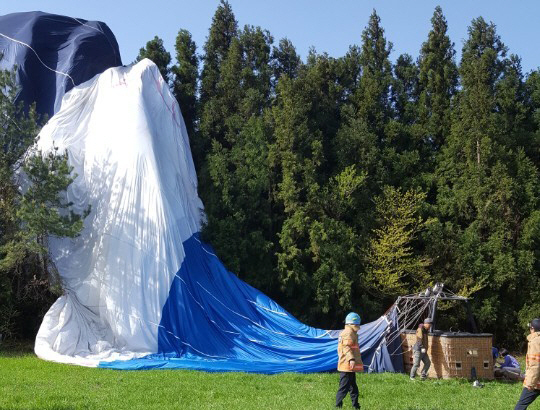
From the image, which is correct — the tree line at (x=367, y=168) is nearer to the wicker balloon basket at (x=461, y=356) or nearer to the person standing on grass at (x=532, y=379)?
the wicker balloon basket at (x=461, y=356)

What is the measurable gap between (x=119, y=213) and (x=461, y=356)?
27.8ft

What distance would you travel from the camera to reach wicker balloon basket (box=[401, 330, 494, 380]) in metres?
12.1

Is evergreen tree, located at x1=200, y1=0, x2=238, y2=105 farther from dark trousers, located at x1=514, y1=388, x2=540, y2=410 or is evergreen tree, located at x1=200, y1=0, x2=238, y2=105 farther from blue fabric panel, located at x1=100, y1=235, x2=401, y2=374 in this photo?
dark trousers, located at x1=514, y1=388, x2=540, y2=410

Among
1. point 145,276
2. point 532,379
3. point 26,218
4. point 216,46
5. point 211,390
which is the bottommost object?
point 211,390

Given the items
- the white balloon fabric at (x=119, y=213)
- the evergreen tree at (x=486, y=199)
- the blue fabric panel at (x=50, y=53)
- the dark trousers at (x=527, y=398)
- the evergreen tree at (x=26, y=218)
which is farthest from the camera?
the evergreen tree at (x=486, y=199)

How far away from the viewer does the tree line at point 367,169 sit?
1852cm

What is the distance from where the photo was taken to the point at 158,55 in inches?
851

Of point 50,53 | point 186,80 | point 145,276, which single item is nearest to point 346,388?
point 145,276

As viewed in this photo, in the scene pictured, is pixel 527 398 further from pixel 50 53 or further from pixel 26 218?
pixel 50 53

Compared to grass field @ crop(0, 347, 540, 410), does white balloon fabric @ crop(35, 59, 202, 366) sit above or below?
above

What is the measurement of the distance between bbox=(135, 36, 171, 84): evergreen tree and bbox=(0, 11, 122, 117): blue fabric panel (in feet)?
7.43

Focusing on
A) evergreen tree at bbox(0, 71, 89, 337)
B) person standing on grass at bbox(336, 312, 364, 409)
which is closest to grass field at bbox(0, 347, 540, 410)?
person standing on grass at bbox(336, 312, 364, 409)

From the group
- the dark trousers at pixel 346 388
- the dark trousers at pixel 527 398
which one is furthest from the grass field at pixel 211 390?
the dark trousers at pixel 527 398

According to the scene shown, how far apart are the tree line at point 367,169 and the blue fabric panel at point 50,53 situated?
294 cm
